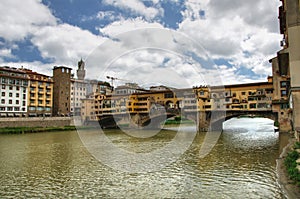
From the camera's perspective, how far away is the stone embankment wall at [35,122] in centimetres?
4038

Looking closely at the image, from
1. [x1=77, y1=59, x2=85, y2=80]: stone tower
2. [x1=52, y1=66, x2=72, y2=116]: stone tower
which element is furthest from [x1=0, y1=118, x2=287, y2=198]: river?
[x1=77, y1=59, x2=85, y2=80]: stone tower

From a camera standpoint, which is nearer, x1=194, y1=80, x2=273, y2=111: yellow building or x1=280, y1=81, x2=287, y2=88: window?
x1=280, y1=81, x2=287, y2=88: window

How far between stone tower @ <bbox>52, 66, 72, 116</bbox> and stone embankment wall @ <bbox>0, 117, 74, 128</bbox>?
684 cm

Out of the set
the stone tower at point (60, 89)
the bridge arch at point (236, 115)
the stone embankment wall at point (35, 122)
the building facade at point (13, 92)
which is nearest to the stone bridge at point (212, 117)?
the bridge arch at point (236, 115)

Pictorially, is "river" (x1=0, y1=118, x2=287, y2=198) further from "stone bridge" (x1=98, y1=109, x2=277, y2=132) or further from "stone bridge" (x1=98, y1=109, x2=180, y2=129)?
"stone bridge" (x1=98, y1=109, x2=180, y2=129)

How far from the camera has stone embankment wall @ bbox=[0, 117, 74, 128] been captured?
40375 millimetres

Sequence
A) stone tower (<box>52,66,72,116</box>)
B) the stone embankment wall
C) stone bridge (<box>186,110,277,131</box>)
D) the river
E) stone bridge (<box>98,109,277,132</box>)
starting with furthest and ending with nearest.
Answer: stone tower (<box>52,66,72,116</box>) < the stone embankment wall < stone bridge (<box>186,110,277,131</box>) < stone bridge (<box>98,109,277,132</box>) < the river

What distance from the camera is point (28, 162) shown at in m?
15.4

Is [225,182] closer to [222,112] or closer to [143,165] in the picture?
[143,165]

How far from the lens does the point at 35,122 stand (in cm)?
4397

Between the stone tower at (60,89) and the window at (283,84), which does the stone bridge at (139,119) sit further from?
the window at (283,84)

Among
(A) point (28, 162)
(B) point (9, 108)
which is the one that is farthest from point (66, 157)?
(B) point (9, 108)

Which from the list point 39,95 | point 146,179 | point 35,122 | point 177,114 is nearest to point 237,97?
point 177,114

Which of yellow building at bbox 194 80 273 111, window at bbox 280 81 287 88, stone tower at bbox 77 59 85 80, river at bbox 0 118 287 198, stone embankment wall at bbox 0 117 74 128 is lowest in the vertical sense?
river at bbox 0 118 287 198
